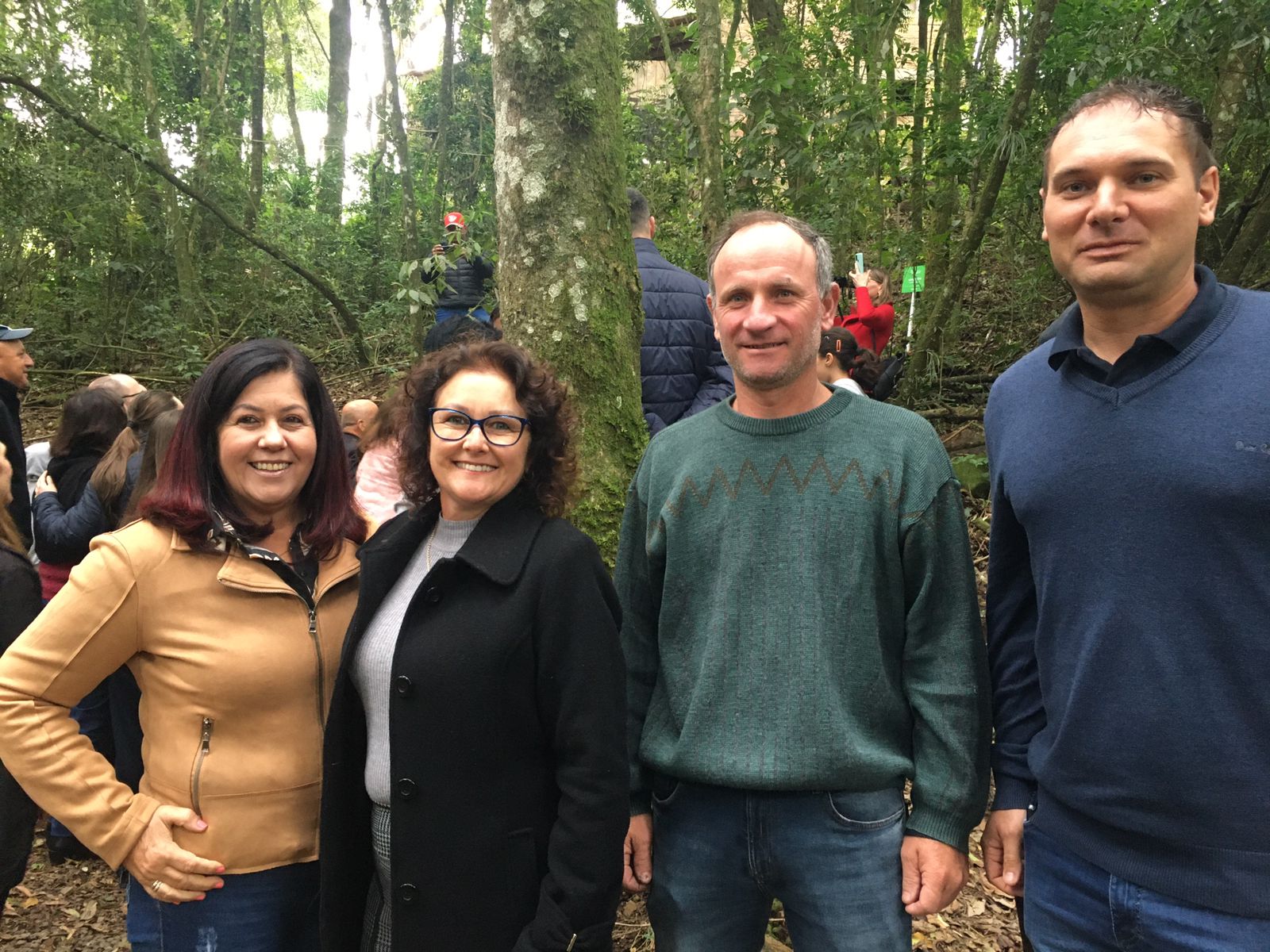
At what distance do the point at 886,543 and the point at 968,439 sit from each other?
6.16m

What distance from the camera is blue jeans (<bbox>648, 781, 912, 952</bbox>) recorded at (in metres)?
2.04

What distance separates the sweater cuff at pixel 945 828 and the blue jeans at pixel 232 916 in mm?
1593

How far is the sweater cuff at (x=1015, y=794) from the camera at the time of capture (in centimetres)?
207

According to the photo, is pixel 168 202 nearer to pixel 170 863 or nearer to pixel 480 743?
pixel 170 863

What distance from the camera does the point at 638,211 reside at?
4.65m

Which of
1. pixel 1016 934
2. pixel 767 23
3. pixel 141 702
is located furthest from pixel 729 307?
pixel 767 23

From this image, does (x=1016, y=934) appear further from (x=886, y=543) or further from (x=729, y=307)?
(x=729, y=307)

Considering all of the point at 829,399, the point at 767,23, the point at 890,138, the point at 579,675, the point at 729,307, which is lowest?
the point at 579,675

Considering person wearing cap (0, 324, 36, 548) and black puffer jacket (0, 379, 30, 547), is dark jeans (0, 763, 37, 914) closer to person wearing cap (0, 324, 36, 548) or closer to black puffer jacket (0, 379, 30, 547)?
person wearing cap (0, 324, 36, 548)

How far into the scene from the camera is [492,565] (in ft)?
6.97

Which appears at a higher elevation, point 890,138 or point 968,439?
point 890,138

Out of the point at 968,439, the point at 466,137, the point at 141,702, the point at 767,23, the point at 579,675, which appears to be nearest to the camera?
the point at 579,675

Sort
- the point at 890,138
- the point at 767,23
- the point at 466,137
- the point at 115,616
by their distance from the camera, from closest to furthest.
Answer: the point at 115,616, the point at 890,138, the point at 767,23, the point at 466,137

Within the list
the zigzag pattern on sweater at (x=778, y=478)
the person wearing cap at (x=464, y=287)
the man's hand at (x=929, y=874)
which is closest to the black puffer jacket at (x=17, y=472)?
the person wearing cap at (x=464, y=287)
